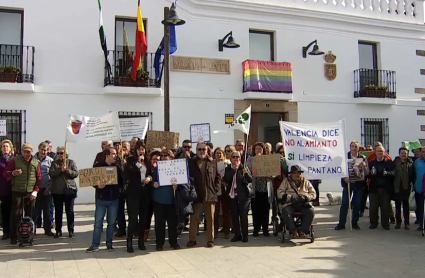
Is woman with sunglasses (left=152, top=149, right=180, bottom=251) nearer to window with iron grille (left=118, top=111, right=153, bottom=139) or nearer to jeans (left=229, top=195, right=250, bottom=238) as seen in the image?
jeans (left=229, top=195, right=250, bottom=238)

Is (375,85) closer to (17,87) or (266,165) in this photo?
(266,165)

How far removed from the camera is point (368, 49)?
16.5 metres

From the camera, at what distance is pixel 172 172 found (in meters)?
7.16

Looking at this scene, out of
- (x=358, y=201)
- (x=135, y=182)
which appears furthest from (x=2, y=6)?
(x=358, y=201)

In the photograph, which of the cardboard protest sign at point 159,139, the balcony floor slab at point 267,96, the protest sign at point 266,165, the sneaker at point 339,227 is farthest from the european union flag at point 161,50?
the sneaker at point 339,227

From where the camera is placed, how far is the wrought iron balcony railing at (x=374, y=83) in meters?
15.7

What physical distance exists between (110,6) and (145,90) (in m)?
2.85

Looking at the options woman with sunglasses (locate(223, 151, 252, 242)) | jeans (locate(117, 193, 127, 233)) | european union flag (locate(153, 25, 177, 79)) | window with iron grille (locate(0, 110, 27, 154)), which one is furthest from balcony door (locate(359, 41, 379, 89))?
window with iron grille (locate(0, 110, 27, 154))

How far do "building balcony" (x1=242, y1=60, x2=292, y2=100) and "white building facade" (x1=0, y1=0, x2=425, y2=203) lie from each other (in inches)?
3.9

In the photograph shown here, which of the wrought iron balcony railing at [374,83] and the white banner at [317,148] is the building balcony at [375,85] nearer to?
the wrought iron balcony railing at [374,83]

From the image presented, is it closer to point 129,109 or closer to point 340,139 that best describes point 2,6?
point 129,109

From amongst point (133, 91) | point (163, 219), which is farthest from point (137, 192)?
point (133, 91)

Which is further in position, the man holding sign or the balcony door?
the balcony door

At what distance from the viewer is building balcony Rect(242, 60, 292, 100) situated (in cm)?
1420
